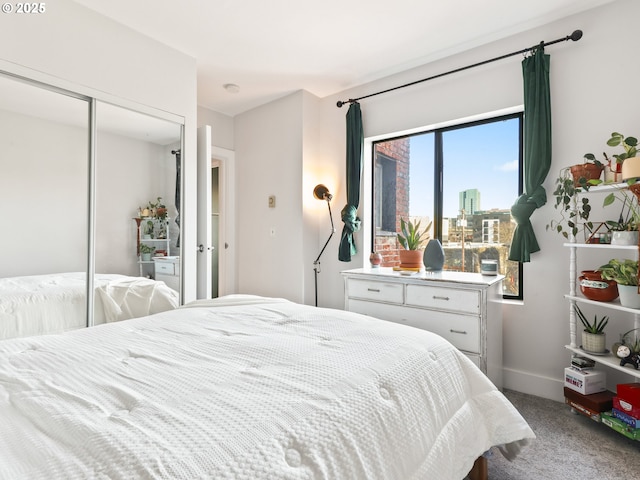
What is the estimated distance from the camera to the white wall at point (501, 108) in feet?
7.29

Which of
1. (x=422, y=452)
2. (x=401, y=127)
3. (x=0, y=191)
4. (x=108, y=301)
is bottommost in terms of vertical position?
(x=422, y=452)

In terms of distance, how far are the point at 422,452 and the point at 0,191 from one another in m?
2.54

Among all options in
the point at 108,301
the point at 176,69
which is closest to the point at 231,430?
the point at 108,301

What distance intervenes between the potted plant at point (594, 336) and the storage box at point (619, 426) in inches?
13.8

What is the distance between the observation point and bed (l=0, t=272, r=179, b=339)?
1989 mm

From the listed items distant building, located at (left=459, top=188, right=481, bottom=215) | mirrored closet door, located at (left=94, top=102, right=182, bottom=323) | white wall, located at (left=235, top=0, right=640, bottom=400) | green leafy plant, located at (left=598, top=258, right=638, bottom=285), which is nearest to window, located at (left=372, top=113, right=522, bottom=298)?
distant building, located at (left=459, top=188, right=481, bottom=215)

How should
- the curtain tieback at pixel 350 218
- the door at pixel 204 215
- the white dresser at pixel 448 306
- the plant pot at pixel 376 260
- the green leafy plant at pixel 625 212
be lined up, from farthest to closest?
the curtain tieback at pixel 350 218 → the plant pot at pixel 376 260 → the door at pixel 204 215 → the white dresser at pixel 448 306 → the green leafy plant at pixel 625 212

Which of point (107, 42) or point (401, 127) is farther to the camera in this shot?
point (401, 127)

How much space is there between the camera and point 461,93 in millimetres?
2822

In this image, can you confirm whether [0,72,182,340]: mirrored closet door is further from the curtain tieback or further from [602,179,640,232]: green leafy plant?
[602,179,640,232]: green leafy plant

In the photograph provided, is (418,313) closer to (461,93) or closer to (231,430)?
(461,93)

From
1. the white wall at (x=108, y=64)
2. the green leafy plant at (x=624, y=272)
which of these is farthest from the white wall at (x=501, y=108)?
the white wall at (x=108, y=64)

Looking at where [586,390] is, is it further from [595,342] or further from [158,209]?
[158,209]

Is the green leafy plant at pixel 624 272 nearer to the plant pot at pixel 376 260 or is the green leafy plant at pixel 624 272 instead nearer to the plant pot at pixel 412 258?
the plant pot at pixel 412 258
